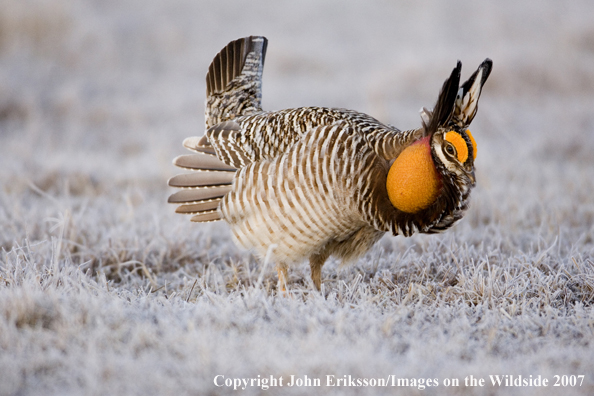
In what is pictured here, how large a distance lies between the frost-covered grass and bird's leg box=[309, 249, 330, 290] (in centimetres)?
7

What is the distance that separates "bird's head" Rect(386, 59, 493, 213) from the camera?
2.68m

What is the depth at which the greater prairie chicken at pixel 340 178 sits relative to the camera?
2.72 m

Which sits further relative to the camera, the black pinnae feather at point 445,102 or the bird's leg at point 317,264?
the bird's leg at point 317,264

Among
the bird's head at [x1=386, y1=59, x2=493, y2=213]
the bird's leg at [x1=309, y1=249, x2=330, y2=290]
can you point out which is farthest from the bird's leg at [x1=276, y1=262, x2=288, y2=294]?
the bird's head at [x1=386, y1=59, x2=493, y2=213]

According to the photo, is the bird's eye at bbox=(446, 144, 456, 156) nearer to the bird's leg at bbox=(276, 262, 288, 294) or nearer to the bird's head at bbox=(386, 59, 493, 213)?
the bird's head at bbox=(386, 59, 493, 213)

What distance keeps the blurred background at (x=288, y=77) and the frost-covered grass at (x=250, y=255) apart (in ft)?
0.15

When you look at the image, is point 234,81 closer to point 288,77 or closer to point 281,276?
point 281,276

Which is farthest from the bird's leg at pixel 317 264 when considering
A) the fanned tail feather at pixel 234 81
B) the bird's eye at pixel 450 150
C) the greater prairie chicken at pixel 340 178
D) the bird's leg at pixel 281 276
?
the fanned tail feather at pixel 234 81

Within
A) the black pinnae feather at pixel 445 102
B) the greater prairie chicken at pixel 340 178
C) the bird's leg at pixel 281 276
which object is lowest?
the bird's leg at pixel 281 276

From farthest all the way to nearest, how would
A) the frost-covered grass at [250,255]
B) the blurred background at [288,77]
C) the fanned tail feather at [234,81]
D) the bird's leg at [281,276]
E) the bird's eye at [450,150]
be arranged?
the blurred background at [288,77]
the fanned tail feather at [234,81]
the bird's leg at [281,276]
the bird's eye at [450,150]
the frost-covered grass at [250,255]

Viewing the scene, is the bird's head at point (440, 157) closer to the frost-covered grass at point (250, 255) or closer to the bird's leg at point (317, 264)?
the frost-covered grass at point (250, 255)

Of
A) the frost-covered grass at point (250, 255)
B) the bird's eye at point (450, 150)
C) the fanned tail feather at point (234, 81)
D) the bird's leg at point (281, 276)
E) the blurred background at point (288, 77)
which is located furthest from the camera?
the blurred background at point (288, 77)

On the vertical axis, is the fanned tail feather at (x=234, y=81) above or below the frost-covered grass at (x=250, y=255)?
above

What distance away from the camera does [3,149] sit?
5.95m
